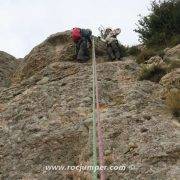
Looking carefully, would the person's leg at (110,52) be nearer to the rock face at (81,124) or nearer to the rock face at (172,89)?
the rock face at (81,124)

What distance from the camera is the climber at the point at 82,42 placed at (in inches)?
570

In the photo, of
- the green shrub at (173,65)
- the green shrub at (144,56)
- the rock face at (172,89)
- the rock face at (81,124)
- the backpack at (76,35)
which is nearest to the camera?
the rock face at (81,124)

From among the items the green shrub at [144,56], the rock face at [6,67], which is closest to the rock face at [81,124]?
the green shrub at [144,56]

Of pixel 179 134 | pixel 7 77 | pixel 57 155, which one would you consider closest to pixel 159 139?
pixel 179 134

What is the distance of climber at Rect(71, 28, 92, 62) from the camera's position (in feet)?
47.5

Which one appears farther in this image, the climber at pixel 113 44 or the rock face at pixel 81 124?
the climber at pixel 113 44

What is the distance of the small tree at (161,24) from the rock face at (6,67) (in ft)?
14.7

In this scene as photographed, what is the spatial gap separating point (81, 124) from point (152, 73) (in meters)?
2.99

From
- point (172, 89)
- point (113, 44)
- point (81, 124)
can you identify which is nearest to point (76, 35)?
point (113, 44)

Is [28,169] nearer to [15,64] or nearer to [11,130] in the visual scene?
[11,130]

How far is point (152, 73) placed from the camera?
40.3 feet

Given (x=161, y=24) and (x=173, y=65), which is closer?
(x=173, y=65)

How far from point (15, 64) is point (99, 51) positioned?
3.97 metres

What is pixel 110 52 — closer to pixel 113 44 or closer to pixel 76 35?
pixel 113 44
